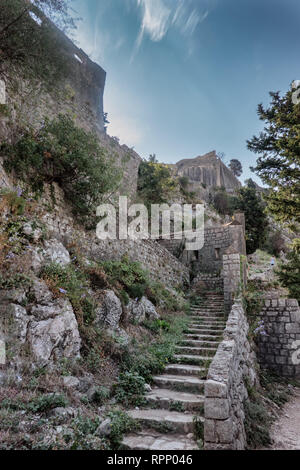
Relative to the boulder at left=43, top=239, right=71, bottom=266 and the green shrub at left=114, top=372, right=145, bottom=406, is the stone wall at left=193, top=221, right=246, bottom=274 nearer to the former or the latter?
the boulder at left=43, top=239, right=71, bottom=266

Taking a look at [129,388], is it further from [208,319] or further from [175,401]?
[208,319]

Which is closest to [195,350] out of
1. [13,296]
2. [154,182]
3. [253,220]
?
[13,296]

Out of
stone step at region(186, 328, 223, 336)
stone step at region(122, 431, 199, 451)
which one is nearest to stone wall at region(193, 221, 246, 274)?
stone step at region(186, 328, 223, 336)

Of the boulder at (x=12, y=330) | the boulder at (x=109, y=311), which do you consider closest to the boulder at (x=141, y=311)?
the boulder at (x=109, y=311)

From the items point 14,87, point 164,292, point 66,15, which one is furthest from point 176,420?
point 66,15

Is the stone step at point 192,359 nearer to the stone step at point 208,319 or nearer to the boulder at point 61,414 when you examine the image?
the stone step at point 208,319

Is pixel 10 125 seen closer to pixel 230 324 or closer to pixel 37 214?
pixel 37 214

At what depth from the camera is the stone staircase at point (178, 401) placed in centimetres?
337

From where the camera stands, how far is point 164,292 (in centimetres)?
959

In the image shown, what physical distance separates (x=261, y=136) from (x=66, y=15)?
729cm

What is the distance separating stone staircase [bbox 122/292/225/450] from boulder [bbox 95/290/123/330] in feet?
4.42

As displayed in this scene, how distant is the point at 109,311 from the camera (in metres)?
5.67

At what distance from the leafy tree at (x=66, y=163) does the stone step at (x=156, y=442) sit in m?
5.35
